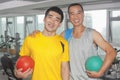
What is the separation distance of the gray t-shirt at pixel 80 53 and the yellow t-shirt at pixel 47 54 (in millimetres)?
71

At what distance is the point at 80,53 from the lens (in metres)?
1.99

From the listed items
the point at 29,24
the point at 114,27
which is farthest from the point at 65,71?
the point at 29,24

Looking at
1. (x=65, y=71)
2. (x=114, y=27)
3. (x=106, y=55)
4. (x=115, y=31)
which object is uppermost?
(x=114, y=27)

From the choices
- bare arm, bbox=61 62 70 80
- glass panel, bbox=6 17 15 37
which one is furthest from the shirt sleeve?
glass panel, bbox=6 17 15 37

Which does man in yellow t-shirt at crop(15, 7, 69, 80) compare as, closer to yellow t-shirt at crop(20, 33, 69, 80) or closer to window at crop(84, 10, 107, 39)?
yellow t-shirt at crop(20, 33, 69, 80)

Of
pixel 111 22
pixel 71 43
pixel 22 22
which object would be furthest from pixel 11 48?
pixel 71 43

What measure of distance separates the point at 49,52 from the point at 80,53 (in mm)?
270

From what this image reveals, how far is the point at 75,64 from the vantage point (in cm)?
200

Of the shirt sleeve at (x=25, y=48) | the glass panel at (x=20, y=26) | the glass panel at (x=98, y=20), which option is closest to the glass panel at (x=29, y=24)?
the glass panel at (x=20, y=26)

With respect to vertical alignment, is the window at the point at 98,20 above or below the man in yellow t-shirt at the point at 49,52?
above

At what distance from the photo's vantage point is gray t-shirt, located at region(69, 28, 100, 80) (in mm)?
1990

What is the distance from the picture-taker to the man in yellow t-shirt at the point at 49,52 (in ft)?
6.25

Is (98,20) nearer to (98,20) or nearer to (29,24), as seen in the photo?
(98,20)

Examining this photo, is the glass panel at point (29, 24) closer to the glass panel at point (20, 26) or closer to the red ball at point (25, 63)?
the glass panel at point (20, 26)
